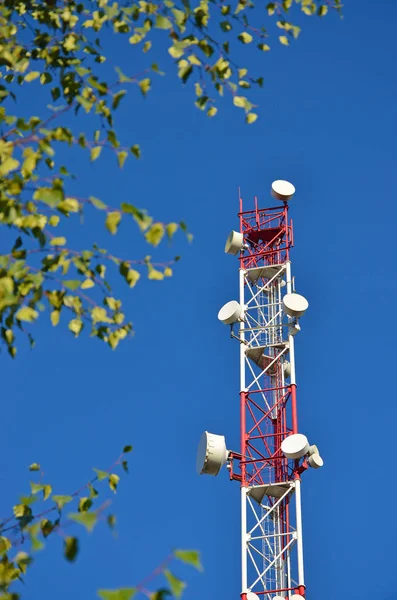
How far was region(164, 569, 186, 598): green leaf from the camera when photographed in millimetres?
5902

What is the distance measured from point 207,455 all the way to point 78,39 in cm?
2071

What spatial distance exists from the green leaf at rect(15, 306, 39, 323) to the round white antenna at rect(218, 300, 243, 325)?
80.0 ft

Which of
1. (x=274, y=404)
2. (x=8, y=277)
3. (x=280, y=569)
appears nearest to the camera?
(x=8, y=277)

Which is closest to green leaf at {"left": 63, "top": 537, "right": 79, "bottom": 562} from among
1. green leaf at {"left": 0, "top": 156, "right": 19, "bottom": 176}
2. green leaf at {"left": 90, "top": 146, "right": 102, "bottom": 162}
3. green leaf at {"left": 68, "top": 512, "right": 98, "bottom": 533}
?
green leaf at {"left": 68, "top": 512, "right": 98, "bottom": 533}

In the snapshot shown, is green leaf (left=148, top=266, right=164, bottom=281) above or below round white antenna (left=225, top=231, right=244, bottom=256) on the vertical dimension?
below

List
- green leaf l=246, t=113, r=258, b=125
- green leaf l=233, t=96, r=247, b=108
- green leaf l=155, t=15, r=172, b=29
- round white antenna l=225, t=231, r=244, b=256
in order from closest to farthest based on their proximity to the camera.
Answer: green leaf l=155, t=15, r=172, b=29 < green leaf l=233, t=96, r=247, b=108 < green leaf l=246, t=113, r=258, b=125 < round white antenna l=225, t=231, r=244, b=256

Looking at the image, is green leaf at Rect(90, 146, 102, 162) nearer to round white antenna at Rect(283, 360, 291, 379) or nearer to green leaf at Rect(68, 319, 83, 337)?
green leaf at Rect(68, 319, 83, 337)

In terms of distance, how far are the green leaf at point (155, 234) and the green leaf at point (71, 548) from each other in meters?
2.30

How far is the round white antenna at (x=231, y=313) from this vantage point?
1272 inches

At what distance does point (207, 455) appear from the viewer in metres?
29.2

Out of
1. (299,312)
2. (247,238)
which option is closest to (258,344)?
A: (299,312)

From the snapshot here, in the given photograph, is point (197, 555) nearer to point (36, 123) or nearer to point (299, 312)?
point (36, 123)

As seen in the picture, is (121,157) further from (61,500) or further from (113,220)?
(61,500)

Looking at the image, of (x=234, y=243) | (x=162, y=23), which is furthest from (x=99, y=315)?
(x=234, y=243)
